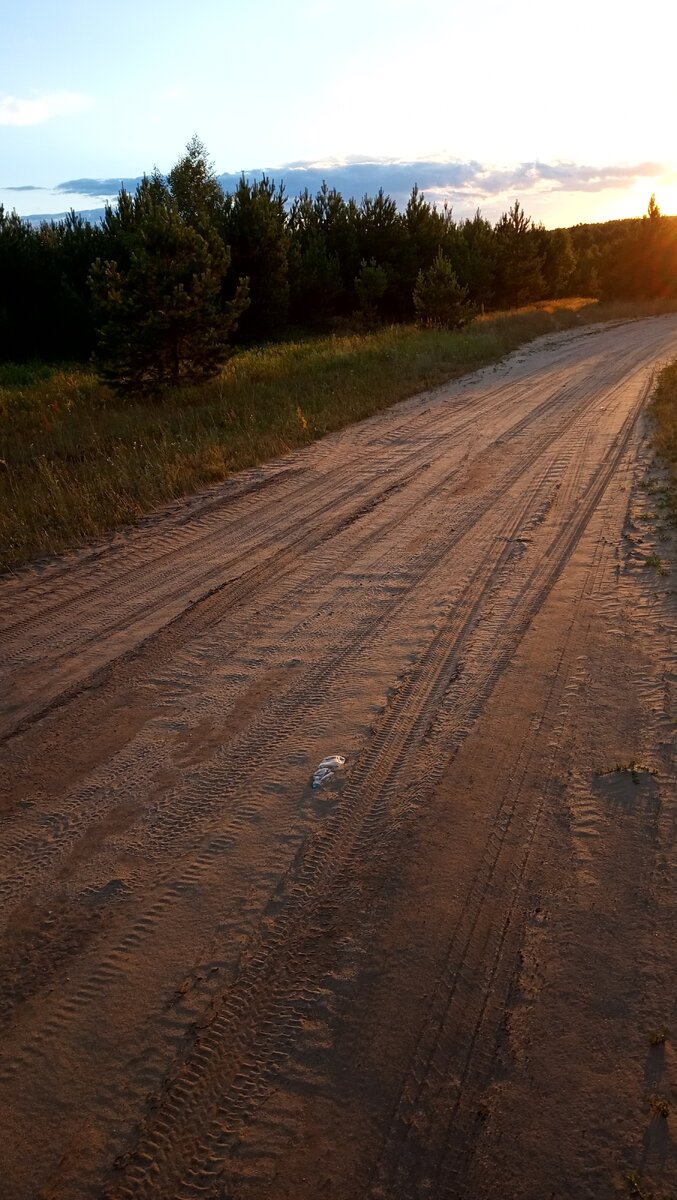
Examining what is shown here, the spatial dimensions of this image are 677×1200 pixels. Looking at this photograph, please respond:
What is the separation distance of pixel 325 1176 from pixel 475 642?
3278mm

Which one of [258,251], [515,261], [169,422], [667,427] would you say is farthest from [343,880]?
[515,261]

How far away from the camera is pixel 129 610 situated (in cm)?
580

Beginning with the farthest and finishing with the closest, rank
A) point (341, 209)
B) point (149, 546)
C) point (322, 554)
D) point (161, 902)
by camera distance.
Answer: point (341, 209) < point (149, 546) < point (322, 554) < point (161, 902)

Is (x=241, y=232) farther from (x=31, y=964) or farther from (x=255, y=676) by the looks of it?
(x=31, y=964)

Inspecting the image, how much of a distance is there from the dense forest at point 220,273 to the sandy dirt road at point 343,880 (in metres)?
10.2

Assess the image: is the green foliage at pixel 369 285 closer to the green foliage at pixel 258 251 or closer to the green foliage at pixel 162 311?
the green foliage at pixel 258 251

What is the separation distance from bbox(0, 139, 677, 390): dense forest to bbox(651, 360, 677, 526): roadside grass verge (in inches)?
333

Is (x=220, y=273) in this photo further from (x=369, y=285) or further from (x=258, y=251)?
(x=369, y=285)

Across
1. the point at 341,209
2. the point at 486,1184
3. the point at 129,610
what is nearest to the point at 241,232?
the point at 341,209

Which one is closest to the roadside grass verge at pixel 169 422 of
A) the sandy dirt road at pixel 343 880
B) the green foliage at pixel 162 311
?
the green foliage at pixel 162 311

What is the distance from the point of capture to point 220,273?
639 inches

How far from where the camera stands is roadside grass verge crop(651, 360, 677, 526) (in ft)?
24.0

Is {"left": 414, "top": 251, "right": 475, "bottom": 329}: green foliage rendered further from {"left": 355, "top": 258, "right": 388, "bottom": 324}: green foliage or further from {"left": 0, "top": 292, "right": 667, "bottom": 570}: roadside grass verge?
{"left": 355, "top": 258, "right": 388, "bottom": 324}: green foliage

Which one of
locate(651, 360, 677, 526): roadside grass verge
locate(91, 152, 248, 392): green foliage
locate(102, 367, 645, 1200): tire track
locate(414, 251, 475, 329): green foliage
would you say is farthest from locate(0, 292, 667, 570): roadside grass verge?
locate(102, 367, 645, 1200): tire track
